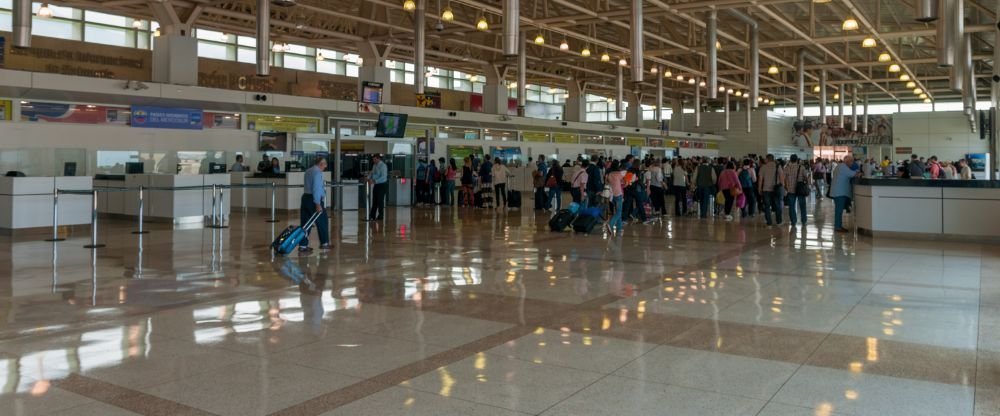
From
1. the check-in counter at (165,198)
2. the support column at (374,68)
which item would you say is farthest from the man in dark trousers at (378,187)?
the support column at (374,68)

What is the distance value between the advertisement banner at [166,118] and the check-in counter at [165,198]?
2.43 m

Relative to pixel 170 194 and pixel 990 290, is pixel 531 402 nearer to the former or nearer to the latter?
pixel 990 290

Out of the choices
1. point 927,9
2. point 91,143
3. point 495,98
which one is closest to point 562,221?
point 927,9

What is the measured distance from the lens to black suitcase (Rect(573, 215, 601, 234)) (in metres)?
14.1

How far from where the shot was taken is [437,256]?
10.5m

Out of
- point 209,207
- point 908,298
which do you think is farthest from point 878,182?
point 209,207

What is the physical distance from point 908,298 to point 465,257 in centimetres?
539

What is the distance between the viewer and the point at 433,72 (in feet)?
149

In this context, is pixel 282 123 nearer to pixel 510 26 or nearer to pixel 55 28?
pixel 510 26

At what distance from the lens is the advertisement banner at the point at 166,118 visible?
1962cm

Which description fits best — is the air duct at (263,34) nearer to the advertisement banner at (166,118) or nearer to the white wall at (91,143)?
the advertisement banner at (166,118)

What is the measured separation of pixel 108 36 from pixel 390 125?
16822 millimetres

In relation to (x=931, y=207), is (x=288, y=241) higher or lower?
lower

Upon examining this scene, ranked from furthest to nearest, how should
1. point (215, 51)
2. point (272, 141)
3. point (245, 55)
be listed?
point (245, 55) → point (215, 51) → point (272, 141)
